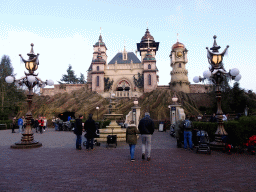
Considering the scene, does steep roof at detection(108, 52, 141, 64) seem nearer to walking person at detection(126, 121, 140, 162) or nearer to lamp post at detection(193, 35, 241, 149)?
lamp post at detection(193, 35, 241, 149)

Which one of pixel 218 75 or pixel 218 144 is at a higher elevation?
pixel 218 75

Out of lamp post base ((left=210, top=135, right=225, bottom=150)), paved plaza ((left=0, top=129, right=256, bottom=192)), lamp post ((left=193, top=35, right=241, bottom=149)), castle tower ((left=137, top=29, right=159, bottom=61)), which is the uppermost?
castle tower ((left=137, top=29, right=159, bottom=61))

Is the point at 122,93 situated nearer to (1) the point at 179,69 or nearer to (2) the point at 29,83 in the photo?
(1) the point at 179,69

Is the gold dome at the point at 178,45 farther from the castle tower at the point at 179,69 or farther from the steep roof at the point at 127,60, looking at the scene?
the steep roof at the point at 127,60

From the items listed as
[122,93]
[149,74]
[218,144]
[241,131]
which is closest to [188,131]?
[218,144]

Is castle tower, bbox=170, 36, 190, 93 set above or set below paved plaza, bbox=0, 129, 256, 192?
above

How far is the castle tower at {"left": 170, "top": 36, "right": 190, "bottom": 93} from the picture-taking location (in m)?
44.6

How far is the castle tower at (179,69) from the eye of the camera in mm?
44562

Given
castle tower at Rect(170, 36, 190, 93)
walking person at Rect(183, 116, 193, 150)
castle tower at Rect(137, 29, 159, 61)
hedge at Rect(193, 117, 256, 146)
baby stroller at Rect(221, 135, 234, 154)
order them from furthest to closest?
castle tower at Rect(137, 29, 159, 61) → castle tower at Rect(170, 36, 190, 93) → walking person at Rect(183, 116, 193, 150) → hedge at Rect(193, 117, 256, 146) → baby stroller at Rect(221, 135, 234, 154)

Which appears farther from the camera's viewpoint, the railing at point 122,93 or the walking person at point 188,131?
the railing at point 122,93

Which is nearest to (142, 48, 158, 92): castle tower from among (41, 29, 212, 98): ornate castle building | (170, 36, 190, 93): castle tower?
(41, 29, 212, 98): ornate castle building

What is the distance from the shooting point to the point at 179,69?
45188mm

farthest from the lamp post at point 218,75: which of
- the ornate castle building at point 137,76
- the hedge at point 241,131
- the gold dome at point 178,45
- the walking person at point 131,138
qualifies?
the gold dome at point 178,45

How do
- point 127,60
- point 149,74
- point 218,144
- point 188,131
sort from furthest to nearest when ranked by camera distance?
point 127,60 → point 149,74 → point 188,131 → point 218,144
